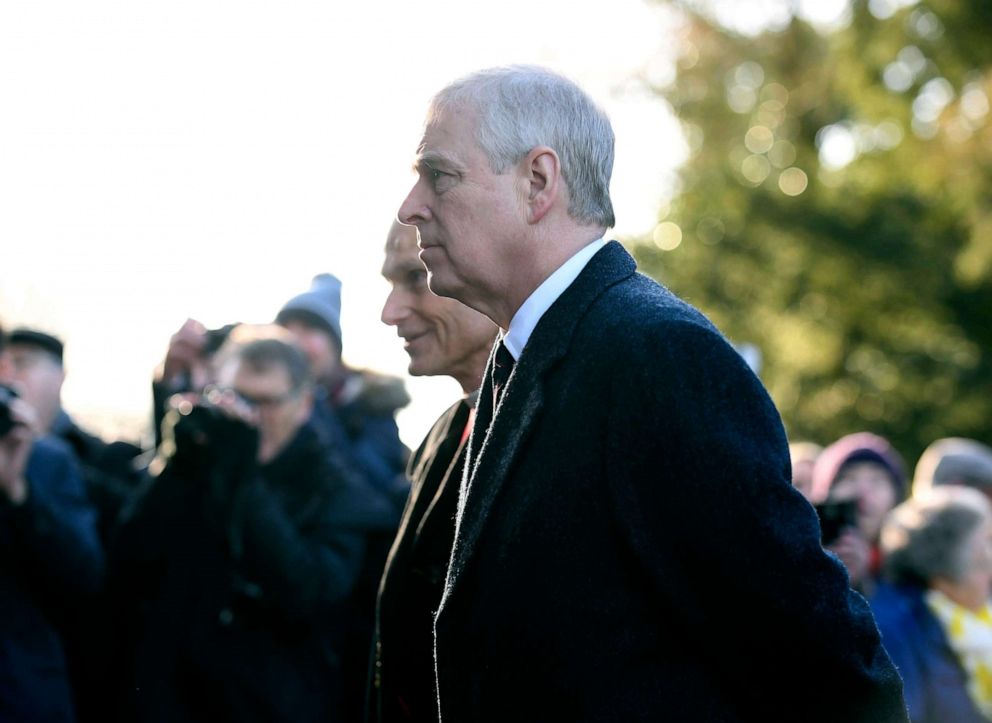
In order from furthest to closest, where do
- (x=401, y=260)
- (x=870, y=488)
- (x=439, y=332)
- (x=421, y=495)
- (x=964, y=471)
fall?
1. (x=964, y=471)
2. (x=870, y=488)
3. (x=401, y=260)
4. (x=439, y=332)
5. (x=421, y=495)

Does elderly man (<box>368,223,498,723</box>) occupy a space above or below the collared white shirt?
below

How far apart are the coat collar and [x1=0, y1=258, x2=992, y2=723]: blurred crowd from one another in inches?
97.0

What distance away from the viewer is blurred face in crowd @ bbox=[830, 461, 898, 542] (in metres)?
6.37

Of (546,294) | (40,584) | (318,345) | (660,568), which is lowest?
(40,584)

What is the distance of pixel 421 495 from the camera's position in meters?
3.10

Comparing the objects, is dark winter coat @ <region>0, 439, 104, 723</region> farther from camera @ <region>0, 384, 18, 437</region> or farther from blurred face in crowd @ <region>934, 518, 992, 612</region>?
blurred face in crowd @ <region>934, 518, 992, 612</region>

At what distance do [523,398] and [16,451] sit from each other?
9.69 feet

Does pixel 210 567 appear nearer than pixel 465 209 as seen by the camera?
No

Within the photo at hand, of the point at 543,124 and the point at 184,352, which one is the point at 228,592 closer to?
the point at 184,352

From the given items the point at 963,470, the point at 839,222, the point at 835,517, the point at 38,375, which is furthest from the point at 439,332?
the point at 839,222

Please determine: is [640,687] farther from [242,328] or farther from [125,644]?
[242,328]

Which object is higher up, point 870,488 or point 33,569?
point 870,488

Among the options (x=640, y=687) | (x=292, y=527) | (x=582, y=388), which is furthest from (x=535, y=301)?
(x=292, y=527)

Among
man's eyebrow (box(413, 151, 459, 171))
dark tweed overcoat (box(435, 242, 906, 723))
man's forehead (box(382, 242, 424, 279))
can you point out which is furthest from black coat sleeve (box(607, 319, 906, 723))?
man's forehead (box(382, 242, 424, 279))
